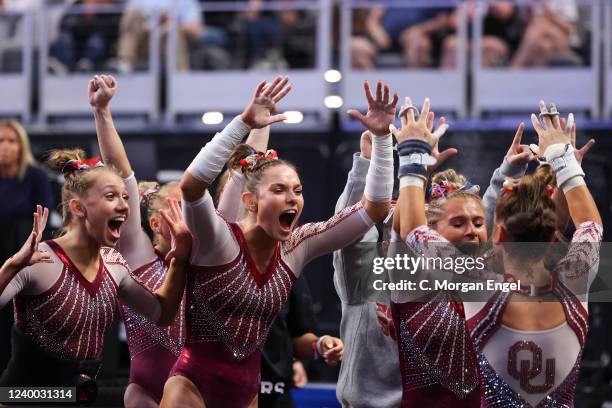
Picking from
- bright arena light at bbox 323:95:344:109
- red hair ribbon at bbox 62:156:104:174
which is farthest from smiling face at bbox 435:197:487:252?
bright arena light at bbox 323:95:344:109

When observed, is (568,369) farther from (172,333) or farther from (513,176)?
(172,333)

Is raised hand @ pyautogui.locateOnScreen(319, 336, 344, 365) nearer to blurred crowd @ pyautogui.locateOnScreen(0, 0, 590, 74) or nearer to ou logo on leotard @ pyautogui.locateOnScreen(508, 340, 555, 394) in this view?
ou logo on leotard @ pyautogui.locateOnScreen(508, 340, 555, 394)

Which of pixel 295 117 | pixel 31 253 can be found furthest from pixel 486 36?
pixel 31 253

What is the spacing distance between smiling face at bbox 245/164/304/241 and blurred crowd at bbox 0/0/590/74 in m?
3.42

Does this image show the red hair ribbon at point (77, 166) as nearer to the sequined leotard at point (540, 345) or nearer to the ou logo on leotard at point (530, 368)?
the sequined leotard at point (540, 345)

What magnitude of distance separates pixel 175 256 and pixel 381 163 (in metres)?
0.82

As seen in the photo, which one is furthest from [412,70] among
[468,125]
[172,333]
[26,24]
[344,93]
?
[172,333]

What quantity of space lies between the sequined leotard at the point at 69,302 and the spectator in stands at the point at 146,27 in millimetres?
3730

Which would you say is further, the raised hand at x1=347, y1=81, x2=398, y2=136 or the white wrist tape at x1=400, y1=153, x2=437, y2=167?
the raised hand at x1=347, y1=81, x2=398, y2=136

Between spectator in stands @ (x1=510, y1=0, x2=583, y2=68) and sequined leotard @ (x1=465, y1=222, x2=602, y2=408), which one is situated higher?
spectator in stands @ (x1=510, y1=0, x2=583, y2=68)

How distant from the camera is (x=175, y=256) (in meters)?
3.73

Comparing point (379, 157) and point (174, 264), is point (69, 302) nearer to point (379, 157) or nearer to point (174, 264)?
point (174, 264)

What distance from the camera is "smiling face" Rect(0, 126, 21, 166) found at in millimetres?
5711

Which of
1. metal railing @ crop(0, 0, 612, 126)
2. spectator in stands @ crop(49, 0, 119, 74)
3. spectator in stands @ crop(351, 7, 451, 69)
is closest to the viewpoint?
metal railing @ crop(0, 0, 612, 126)
